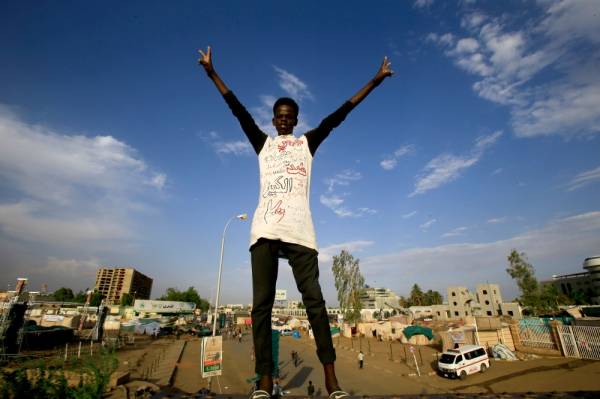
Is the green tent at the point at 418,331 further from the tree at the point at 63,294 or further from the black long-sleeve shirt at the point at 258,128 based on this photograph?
the tree at the point at 63,294

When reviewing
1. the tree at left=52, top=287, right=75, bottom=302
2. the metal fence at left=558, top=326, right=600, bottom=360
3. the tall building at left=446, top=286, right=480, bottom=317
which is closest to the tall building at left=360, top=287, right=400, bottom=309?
the tall building at left=446, top=286, right=480, bottom=317

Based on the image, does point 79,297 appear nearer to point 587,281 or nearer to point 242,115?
point 242,115

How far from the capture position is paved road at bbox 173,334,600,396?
53.7 feet

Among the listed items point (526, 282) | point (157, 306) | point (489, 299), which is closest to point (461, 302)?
point (489, 299)

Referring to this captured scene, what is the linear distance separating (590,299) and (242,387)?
83.9 meters

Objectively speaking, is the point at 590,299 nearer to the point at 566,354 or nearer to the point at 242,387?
the point at 566,354

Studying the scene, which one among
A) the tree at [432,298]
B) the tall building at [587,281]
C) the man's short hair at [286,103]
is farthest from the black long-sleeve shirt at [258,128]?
the tree at [432,298]

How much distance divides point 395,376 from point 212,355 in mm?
15618

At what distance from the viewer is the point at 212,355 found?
1262cm

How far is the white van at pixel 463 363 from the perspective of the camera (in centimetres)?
1905

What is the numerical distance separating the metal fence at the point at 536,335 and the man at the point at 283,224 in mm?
28459

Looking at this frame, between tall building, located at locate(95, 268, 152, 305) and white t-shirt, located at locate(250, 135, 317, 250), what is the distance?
138 meters

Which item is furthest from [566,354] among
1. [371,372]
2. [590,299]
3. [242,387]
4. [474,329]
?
[590,299]

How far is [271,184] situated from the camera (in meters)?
2.93
